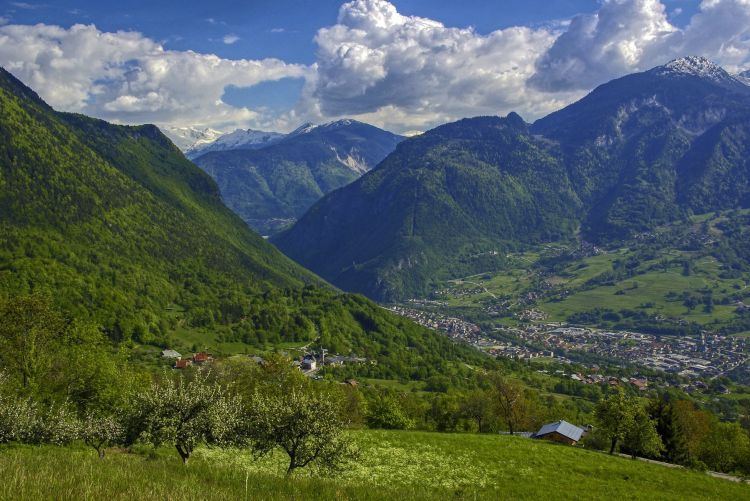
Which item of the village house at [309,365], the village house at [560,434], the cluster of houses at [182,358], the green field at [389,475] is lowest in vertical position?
the village house at [309,365]

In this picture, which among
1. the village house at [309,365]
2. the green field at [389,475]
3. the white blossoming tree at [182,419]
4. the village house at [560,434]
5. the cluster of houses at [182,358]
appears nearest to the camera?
the green field at [389,475]

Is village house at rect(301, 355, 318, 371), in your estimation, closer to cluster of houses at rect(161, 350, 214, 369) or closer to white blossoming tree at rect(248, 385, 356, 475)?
cluster of houses at rect(161, 350, 214, 369)

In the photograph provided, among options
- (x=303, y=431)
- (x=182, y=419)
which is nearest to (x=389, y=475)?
(x=303, y=431)

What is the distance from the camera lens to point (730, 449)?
7131cm

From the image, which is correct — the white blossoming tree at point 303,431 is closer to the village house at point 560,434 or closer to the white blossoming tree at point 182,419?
the white blossoming tree at point 182,419

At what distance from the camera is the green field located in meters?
11.7

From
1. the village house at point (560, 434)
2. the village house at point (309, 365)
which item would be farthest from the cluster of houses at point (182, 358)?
the village house at point (560, 434)

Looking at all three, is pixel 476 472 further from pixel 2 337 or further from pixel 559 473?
pixel 2 337

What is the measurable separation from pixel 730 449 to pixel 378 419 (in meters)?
52.1

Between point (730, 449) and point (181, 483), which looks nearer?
point (181, 483)

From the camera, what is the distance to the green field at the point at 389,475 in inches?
462

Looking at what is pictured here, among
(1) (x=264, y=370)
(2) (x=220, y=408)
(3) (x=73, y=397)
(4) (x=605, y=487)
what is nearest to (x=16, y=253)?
(1) (x=264, y=370)

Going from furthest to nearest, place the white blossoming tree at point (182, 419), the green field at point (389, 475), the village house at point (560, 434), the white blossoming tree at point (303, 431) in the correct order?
the village house at point (560, 434), the white blossoming tree at point (303, 431), the white blossoming tree at point (182, 419), the green field at point (389, 475)

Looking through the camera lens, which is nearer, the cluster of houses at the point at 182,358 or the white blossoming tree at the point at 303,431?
the white blossoming tree at the point at 303,431
